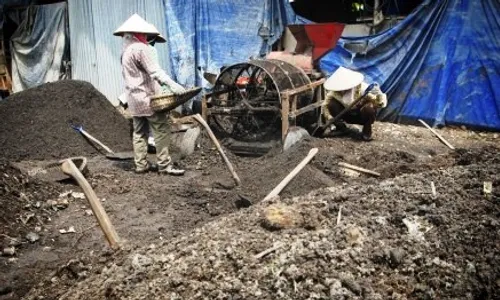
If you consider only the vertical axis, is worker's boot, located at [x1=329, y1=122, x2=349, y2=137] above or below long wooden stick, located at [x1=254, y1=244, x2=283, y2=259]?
below

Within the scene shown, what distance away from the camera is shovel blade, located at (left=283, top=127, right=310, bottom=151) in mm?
6453

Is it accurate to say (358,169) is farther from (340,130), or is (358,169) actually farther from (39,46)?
(39,46)

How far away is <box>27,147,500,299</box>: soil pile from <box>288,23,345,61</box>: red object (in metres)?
4.37

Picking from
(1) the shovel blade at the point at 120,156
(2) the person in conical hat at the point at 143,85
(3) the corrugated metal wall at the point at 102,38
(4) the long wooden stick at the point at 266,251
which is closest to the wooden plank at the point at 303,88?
(2) the person in conical hat at the point at 143,85

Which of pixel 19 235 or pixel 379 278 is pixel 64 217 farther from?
pixel 379 278

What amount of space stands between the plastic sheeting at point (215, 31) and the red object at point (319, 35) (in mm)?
2133

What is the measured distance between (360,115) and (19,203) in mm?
5263

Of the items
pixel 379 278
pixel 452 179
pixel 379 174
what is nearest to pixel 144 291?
pixel 379 278

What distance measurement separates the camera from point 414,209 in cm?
338

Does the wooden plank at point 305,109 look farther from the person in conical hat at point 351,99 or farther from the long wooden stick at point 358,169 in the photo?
the long wooden stick at point 358,169

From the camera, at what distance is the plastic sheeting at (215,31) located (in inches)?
379

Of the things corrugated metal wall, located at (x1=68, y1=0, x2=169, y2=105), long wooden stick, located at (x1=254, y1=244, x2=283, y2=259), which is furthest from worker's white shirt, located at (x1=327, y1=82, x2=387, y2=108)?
long wooden stick, located at (x1=254, y1=244, x2=283, y2=259)

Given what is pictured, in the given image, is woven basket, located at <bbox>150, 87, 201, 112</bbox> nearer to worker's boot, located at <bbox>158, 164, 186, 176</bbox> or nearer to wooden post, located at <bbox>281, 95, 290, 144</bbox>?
worker's boot, located at <bbox>158, 164, 186, 176</bbox>

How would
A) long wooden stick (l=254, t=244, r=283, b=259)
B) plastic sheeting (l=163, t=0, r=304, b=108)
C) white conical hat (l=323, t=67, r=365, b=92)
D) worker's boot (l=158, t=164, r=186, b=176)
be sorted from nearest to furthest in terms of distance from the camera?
1. long wooden stick (l=254, t=244, r=283, b=259)
2. worker's boot (l=158, t=164, r=186, b=176)
3. white conical hat (l=323, t=67, r=365, b=92)
4. plastic sheeting (l=163, t=0, r=304, b=108)
